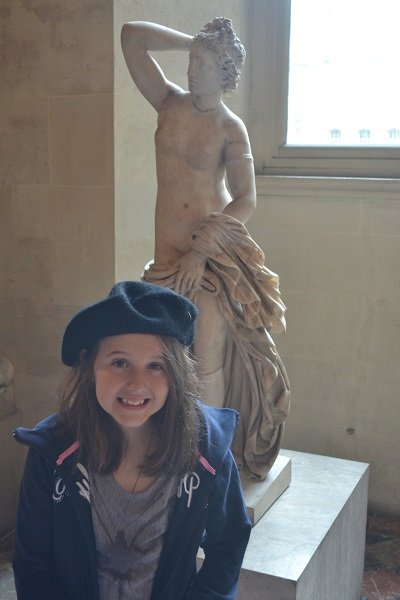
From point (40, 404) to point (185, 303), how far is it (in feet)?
6.81

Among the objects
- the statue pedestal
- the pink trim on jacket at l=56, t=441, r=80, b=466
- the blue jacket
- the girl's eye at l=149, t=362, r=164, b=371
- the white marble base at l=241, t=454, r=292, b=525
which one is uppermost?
the girl's eye at l=149, t=362, r=164, b=371

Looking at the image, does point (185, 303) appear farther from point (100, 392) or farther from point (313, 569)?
point (313, 569)

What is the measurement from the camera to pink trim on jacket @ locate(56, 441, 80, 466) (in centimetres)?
144

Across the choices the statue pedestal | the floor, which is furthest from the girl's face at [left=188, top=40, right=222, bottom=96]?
the floor

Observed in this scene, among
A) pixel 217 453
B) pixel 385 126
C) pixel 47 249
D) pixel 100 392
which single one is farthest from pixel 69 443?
pixel 385 126

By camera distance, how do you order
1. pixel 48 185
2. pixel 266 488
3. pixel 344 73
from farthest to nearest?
1. pixel 344 73
2. pixel 48 185
3. pixel 266 488

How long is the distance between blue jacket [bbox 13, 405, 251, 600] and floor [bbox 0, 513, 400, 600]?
148cm

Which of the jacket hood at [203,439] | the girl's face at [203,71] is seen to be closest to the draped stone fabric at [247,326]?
the girl's face at [203,71]

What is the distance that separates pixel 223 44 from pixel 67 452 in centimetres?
126

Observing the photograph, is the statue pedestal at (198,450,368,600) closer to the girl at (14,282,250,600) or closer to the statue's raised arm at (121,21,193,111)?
the girl at (14,282,250,600)

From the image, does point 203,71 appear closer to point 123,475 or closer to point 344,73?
point 123,475

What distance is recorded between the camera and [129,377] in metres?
1.39

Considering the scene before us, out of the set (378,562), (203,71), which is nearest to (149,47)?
(203,71)

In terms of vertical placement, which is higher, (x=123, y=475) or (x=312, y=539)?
(x=123, y=475)
